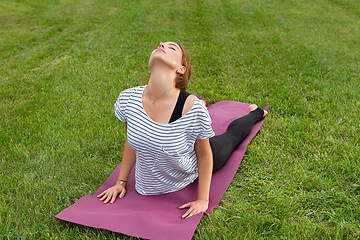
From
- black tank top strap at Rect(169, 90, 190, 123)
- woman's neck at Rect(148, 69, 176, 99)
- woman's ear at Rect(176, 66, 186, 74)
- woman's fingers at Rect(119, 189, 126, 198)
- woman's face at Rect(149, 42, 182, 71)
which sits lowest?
woman's fingers at Rect(119, 189, 126, 198)

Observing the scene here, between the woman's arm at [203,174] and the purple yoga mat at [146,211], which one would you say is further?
the woman's arm at [203,174]

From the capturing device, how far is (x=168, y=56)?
2271 millimetres

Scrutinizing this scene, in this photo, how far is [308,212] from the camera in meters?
2.67

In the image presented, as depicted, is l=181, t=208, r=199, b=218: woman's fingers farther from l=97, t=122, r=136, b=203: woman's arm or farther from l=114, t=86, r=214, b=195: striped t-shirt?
l=97, t=122, r=136, b=203: woman's arm

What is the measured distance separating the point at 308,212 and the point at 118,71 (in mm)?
5066

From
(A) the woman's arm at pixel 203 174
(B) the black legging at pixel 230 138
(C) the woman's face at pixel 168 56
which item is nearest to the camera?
(C) the woman's face at pixel 168 56

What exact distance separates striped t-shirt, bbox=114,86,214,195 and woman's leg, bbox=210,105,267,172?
0.43m

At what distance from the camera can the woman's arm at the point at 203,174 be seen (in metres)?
2.51

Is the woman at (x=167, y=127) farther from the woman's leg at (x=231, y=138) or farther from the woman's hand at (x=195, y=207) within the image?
the woman's leg at (x=231, y=138)

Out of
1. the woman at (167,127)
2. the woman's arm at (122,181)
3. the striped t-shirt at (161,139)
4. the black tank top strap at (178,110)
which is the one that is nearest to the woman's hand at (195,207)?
the woman at (167,127)

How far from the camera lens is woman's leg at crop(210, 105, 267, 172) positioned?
314 cm

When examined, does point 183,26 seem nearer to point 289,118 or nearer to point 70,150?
point 289,118

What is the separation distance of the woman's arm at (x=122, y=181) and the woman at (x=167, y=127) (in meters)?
0.01

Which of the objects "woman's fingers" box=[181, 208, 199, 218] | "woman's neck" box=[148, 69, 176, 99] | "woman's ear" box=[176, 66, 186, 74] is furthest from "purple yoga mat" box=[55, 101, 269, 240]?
"woman's ear" box=[176, 66, 186, 74]
